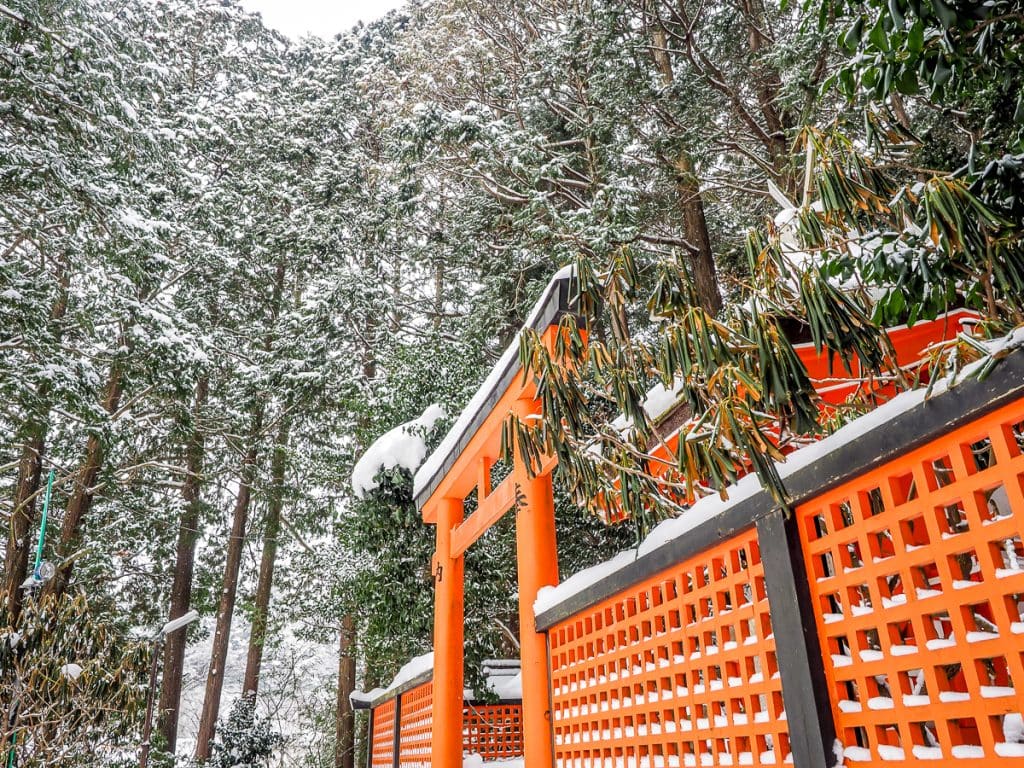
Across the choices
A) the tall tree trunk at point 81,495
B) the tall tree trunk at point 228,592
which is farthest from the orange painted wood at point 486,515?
the tall tree trunk at point 228,592

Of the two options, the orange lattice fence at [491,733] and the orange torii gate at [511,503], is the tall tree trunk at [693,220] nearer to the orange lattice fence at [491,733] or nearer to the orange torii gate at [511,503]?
the orange torii gate at [511,503]

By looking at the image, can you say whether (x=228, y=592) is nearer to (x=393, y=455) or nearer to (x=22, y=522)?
(x=22, y=522)

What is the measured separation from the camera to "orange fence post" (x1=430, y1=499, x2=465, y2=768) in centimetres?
471

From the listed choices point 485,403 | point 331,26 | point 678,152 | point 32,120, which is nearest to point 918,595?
point 485,403

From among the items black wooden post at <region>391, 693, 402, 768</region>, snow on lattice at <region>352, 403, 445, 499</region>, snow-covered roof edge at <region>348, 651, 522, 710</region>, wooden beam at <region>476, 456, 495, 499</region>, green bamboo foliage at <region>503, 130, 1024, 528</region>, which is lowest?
black wooden post at <region>391, 693, 402, 768</region>

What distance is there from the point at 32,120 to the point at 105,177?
999mm

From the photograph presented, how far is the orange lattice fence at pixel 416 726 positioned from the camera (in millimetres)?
5430

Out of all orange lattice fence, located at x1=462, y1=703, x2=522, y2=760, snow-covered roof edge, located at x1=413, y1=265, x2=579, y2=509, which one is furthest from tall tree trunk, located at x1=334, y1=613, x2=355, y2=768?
snow-covered roof edge, located at x1=413, y1=265, x2=579, y2=509

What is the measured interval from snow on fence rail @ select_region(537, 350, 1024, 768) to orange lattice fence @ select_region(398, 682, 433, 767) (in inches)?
149

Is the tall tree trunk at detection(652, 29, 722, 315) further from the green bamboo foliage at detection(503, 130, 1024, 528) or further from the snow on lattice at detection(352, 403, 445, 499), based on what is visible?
the green bamboo foliage at detection(503, 130, 1024, 528)

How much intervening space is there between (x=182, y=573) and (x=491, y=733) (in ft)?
29.1

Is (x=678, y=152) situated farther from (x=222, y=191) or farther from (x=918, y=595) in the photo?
(x=222, y=191)

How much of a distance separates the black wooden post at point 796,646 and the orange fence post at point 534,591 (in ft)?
5.67

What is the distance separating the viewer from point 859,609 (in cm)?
139
